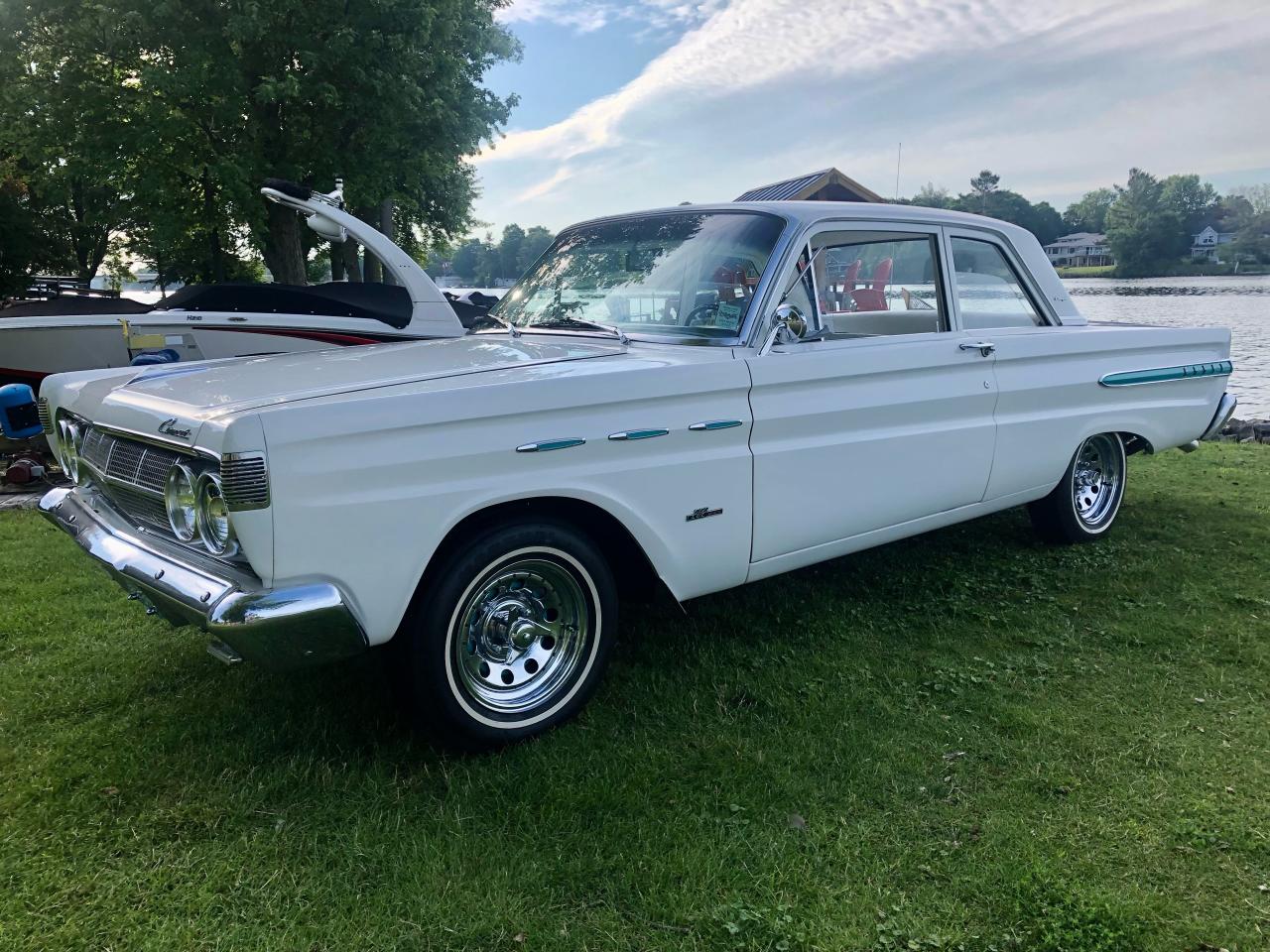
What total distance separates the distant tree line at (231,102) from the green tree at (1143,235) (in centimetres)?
2998

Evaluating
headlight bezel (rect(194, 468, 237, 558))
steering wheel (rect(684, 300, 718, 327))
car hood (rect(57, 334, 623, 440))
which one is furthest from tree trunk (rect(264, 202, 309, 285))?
headlight bezel (rect(194, 468, 237, 558))

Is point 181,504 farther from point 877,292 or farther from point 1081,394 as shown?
point 1081,394

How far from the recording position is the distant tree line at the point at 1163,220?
1193 inches

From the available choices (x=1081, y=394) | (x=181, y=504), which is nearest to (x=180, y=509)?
(x=181, y=504)

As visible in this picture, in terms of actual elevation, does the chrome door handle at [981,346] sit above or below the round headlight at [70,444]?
above

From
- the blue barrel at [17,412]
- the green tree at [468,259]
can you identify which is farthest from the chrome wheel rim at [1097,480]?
the green tree at [468,259]

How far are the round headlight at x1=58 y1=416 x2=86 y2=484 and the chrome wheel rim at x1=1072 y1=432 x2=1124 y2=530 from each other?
4871 mm

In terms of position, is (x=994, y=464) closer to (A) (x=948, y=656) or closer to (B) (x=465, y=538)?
(A) (x=948, y=656)

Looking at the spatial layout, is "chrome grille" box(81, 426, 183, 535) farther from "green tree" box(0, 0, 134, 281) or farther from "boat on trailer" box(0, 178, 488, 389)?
"green tree" box(0, 0, 134, 281)

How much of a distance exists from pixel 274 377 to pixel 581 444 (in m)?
1.10

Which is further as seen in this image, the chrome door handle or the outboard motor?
the outboard motor

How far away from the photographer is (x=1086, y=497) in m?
5.09

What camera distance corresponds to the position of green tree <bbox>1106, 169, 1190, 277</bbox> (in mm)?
35531

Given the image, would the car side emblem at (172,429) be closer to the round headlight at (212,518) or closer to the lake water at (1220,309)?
the round headlight at (212,518)
